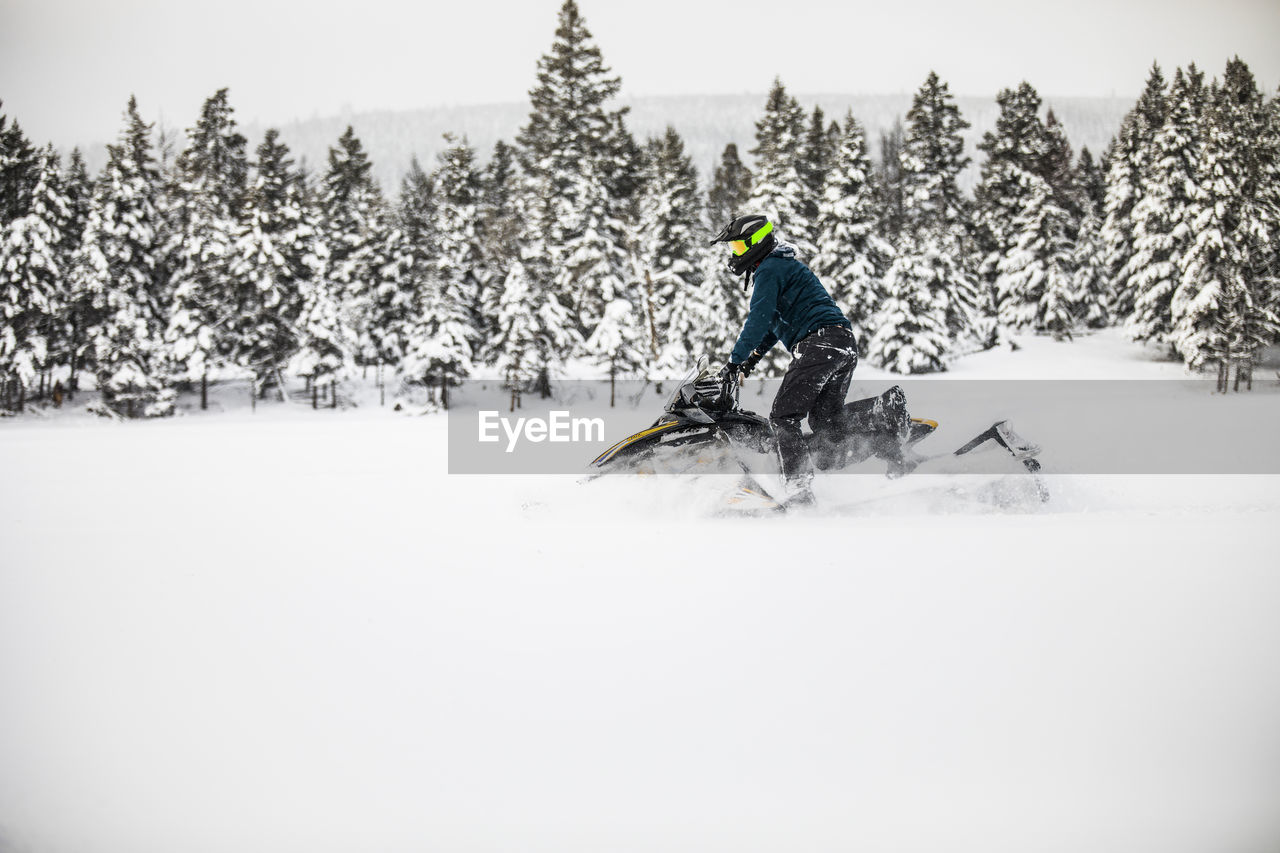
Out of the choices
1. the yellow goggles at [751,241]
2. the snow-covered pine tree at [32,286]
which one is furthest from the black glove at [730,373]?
the snow-covered pine tree at [32,286]

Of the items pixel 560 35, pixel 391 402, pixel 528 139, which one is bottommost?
pixel 391 402

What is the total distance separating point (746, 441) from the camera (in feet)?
18.8

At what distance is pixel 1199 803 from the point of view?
227cm

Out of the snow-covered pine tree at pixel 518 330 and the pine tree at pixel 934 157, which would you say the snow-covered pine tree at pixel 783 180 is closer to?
the pine tree at pixel 934 157

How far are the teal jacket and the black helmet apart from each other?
76 mm

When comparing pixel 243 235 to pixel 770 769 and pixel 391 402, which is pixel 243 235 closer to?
pixel 391 402

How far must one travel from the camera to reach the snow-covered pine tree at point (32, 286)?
30.6 m

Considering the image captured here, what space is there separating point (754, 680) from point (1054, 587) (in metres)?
1.87

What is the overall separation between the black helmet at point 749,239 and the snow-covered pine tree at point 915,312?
27.2 m

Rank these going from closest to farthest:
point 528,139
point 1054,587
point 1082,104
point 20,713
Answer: point 20,713, point 1054,587, point 528,139, point 1082,104

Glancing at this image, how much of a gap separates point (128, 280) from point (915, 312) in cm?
3638

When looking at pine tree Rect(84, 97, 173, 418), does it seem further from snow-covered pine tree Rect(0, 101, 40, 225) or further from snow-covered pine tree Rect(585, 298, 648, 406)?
snow-covered pine tree Rect(585, 298, 648, 406)

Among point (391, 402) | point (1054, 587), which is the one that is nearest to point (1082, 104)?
point (391, 402)

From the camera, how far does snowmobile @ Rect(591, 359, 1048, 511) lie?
220 inches
